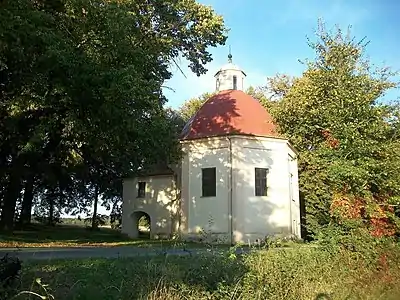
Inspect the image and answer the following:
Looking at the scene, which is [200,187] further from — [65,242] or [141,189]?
[65,242]

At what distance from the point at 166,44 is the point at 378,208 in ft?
44.1

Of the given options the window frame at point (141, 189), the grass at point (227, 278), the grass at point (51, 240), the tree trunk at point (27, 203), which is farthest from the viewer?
the window frame at point (141, 189)

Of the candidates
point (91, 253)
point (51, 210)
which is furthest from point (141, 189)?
point (91, 253)

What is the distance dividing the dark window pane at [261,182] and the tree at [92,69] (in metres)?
8.15

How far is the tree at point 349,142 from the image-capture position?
13.4 m

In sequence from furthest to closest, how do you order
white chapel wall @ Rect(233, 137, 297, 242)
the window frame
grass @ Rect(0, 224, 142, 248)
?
the window frame, white chapel wall @ Rect(233, 137, 297, 242), grass @ Rect(0, 224, 142, 248)

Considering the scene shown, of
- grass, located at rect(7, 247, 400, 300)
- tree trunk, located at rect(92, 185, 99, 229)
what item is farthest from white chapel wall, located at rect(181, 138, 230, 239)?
grass, located at rect(7, 247, 400, 300)

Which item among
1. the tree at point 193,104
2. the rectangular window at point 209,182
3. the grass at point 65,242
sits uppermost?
the tree at point 193,104

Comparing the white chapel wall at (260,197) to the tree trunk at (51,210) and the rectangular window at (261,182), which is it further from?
the tree trunk at (51,210)

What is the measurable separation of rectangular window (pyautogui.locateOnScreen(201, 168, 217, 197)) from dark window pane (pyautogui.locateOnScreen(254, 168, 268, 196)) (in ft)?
9.20

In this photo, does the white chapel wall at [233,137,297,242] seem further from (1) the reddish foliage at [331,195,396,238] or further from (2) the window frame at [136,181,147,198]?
(1) the reddish foliage at [331,195,396,238]

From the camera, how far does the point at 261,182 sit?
101 feet

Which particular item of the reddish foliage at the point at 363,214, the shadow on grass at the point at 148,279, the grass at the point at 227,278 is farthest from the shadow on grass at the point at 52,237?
the reddish foliage at the point at 363,214

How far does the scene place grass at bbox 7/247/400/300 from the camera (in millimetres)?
7535
